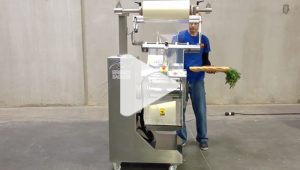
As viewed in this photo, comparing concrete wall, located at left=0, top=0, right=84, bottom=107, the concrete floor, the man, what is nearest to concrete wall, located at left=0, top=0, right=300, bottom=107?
concrete wall, located at left=0, top=0, right=84, bottom=107

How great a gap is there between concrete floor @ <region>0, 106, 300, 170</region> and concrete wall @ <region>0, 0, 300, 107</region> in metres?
0.63

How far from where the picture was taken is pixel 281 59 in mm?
4926

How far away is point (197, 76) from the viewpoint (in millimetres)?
3105

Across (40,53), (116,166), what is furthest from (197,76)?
(40,53)

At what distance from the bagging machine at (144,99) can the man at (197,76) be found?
16.2 inches

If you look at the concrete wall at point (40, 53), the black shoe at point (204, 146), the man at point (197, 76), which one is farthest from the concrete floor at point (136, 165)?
the concrete wall at point (40, 53)

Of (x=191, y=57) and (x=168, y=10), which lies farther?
(x=191, y=57)

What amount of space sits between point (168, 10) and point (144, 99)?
2.37ft

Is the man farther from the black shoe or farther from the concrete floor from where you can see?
the concrete floor

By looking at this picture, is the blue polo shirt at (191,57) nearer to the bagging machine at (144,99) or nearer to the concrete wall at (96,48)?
the bagging machine at (144,99)

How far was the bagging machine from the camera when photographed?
2.47m

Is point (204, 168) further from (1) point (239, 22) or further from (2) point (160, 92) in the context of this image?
(1) point (239, 22)

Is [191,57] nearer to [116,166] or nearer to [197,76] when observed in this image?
[197,76]

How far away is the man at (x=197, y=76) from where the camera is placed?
10.1 feet
